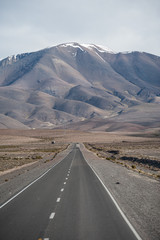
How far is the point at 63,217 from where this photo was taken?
36.0 ft

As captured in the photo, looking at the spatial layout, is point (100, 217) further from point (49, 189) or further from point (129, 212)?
point (49, 189)

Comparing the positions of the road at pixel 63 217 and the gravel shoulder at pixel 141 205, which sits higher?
the road at pixel 63 217

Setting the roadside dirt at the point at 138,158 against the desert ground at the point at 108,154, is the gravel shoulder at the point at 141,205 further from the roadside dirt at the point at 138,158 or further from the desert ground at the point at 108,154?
the desert ground at the point at 108,154

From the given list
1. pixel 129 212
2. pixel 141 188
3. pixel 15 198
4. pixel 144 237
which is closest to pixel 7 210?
pixel 15 198

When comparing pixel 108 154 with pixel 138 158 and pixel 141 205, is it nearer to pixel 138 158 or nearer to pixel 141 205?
pixel 138 158

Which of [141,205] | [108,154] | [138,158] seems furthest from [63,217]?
[108,154]

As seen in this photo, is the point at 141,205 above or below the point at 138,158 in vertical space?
above

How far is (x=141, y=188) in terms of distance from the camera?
18594 mm

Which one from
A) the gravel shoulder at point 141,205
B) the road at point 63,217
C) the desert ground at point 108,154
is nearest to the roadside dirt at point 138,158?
the desert ground at point 108,154

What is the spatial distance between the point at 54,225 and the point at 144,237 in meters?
3.19

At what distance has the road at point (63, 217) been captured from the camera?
886 cm

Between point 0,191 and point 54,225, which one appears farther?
point 0,191

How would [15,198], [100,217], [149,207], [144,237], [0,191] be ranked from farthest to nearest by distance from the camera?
[0,191]
[15,198]
[149,207]
[100,217]
[144,237]

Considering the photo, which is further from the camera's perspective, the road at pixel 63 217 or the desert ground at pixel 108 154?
the desert ground at pixel 108 154
